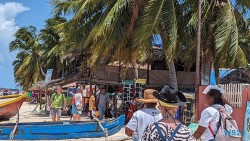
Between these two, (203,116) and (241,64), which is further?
(241,64)

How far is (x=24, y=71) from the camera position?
4547 cm

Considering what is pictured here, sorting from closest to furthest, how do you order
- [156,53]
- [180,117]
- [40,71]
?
[180,117] < [156,53] < [40,71]

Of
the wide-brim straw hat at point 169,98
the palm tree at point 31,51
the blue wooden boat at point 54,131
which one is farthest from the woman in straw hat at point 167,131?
the palm tree at point 31,51

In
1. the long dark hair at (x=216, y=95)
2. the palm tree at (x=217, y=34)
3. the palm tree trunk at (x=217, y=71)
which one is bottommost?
the long dark hair at (x=216, y=95)

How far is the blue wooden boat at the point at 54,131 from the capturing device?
457 inches

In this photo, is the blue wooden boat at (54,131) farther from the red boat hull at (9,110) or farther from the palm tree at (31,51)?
the palm tree at (31,51)

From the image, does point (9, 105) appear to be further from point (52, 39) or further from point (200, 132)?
point (200, 132)

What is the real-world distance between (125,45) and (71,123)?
260 inches

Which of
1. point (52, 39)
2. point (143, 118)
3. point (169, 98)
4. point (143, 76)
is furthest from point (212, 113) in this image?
point (52, 39)

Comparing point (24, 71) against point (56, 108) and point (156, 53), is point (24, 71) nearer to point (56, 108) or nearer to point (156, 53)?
point (156, 53)

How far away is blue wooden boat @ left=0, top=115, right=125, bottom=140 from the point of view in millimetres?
11597

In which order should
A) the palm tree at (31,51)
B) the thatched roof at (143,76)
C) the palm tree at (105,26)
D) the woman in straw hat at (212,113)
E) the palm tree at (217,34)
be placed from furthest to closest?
the palm tree at (31,51), the thatched roof at (143,76), the palm tree at (105,26), the palm tree at (217,34), the woman in straw hat at (212,113)

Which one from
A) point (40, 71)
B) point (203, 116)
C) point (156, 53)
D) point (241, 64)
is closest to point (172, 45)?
point (241, 64)

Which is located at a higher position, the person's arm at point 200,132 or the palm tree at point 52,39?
the palm tree at point 52,39
